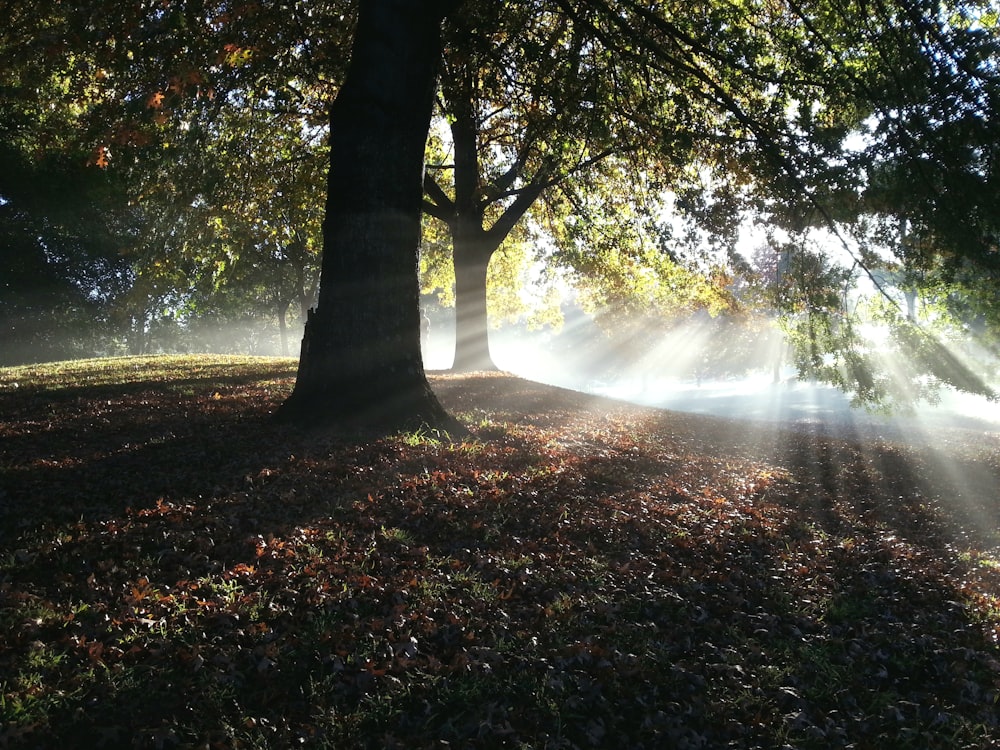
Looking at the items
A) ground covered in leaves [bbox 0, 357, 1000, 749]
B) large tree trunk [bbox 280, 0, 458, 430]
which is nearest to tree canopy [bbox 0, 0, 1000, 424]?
large tree trunk [bbox 280, 0, 458, 430]

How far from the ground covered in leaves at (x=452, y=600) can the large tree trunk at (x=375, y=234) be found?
0.75m

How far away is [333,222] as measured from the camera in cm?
835

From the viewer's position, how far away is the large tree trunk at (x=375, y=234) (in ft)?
26.8

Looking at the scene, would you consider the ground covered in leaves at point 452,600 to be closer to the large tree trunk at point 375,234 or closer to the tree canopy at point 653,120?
the large tree trunk at point 375,234

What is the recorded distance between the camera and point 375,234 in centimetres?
830

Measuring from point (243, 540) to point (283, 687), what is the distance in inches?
75.2

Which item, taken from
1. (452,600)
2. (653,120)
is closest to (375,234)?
(452,600)

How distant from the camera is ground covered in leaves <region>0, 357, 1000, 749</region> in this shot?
3.67 m

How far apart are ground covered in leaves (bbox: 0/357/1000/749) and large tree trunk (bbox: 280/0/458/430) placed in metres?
0.75

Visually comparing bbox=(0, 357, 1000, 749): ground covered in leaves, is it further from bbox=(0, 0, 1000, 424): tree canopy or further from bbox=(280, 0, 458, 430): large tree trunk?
bbox=(0, 0, 1000, 424): tree canopy

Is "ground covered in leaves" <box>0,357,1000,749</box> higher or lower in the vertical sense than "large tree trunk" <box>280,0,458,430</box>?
lower

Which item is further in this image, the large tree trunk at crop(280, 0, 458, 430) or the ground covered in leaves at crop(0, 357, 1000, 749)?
the large tree trunk at crop(280, 0, 458, 430)

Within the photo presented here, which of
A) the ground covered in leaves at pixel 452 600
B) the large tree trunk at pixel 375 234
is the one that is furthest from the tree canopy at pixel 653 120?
the ground covered in leaves at pixel 452 600

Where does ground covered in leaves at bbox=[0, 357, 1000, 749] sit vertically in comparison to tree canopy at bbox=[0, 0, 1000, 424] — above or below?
below
